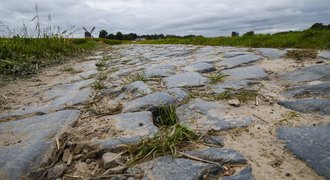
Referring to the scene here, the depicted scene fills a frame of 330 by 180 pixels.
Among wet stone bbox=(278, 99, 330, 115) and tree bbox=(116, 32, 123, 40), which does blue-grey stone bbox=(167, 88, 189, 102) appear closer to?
wet stone bbox=(278, 99, 330, 115)

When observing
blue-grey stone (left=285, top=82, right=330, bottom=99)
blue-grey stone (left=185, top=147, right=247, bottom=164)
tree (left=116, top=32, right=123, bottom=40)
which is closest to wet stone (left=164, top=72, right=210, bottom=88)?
blue-grey stone (left=285, top=82, right=330, bottom=99)

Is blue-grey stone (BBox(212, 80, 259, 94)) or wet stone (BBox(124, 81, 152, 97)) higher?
A: blue-grey stone (BBox(212, 80, 259, 94))

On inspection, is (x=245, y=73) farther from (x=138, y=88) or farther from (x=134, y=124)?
(x=134, y=124)

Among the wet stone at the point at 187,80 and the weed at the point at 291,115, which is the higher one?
the wet stone at the point at 187,80

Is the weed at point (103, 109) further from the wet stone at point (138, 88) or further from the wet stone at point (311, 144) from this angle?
the wet stone at point (311, 144)

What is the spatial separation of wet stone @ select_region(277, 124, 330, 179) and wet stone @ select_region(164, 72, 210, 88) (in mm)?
1104

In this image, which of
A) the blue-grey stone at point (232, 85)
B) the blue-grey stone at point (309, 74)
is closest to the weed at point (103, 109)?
the blue-grey stone at point (232, 85)

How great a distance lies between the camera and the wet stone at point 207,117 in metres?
1.52

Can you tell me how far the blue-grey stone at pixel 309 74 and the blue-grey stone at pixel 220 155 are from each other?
4.48 feet

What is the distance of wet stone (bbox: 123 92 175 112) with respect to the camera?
Answer: 1.89m

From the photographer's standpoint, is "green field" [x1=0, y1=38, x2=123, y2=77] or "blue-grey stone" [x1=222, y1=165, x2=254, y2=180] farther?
"green field" [x1=0, y1=38, x2=123, y2=77]

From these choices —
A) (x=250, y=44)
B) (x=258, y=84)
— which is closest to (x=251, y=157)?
(x=258, y=84)

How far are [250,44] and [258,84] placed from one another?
17.1 feet

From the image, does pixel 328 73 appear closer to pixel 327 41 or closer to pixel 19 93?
pixel 19 93
